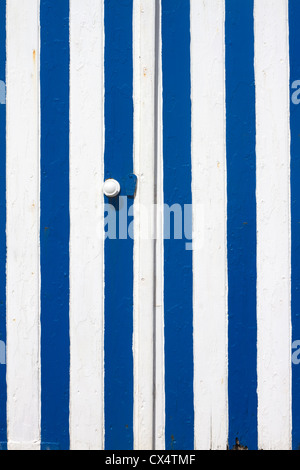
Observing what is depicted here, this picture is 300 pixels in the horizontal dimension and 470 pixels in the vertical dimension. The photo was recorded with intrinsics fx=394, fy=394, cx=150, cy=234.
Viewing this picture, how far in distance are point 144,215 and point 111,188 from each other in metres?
0.13

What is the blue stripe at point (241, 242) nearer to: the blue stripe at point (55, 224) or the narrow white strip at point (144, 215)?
the narrow white strip at point (144, 215)

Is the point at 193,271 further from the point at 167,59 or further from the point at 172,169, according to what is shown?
the point at 167,59

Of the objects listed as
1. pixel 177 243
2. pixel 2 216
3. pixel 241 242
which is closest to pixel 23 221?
pixel 2 216

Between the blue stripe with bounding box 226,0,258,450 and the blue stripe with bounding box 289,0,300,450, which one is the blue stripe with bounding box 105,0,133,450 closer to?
the blue stripe with bounding box 226,0,258,450

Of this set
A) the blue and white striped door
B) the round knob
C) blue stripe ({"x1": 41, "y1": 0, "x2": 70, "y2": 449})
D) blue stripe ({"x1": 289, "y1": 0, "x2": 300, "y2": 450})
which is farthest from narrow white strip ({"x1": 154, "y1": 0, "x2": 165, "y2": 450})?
blue stripe ({"x1": 289, "y1": 0, "x2": 300, "y2": 450})

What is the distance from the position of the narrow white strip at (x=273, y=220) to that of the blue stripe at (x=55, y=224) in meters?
0.57

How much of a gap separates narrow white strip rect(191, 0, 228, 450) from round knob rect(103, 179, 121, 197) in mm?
228

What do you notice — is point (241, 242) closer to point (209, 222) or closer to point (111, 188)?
point (209, 222)

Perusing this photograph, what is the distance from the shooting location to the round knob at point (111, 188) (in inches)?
45.2

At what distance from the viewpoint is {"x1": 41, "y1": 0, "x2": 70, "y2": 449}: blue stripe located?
117 cm

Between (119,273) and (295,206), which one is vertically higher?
(295,206)

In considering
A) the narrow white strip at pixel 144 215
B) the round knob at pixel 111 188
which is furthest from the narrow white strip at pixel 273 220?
the round knob at pixel 111 188

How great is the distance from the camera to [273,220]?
3.82 feet

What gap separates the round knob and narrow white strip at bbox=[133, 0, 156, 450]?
0.07 m
